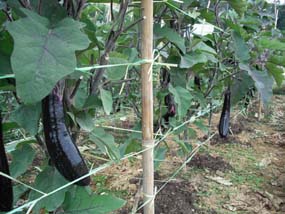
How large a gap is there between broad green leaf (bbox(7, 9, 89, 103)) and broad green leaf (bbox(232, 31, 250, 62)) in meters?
0.96

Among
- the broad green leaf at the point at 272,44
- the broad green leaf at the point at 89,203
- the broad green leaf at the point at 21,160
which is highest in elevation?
the broad green leaf at the point at 272,44

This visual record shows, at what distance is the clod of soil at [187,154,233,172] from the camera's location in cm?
219

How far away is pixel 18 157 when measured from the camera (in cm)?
79

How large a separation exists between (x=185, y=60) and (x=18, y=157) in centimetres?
63

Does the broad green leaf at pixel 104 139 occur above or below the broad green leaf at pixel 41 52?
below

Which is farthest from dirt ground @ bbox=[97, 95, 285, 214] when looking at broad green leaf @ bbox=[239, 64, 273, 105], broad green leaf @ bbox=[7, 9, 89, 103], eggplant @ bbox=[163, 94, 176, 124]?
broad green leaf @ bbox=[7, 9, 89, 103]

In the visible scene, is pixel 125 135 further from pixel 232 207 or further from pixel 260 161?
pixel 232 207

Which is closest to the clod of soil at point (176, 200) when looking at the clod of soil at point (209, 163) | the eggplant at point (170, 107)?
the clod of soil at point (209, 163)

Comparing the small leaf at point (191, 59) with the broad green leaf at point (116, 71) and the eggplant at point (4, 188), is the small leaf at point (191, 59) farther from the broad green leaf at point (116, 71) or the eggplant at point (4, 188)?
the eggplant at point (4, 188)

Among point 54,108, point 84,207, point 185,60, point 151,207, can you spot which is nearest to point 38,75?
point 54,108

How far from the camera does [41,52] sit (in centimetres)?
49

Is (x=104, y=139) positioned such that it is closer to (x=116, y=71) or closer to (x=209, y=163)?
(x=116, y=71)

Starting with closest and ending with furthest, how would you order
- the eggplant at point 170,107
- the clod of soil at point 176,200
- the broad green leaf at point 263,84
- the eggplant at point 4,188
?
the eggplant at point 4,188 → the broad green leaf at point 263,84 → the eggplant at point 170,107 → the clod of soil at point 176,200

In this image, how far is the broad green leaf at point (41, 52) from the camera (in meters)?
0.46
